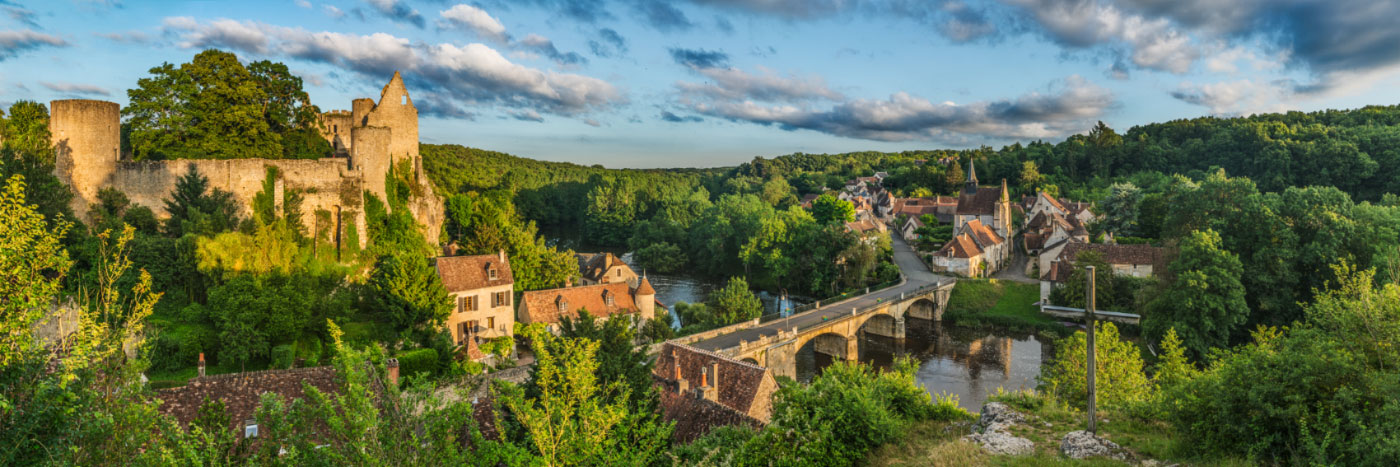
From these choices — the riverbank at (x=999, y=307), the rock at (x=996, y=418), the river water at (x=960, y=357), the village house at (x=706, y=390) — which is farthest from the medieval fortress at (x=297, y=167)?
the riverbank at (x=999, y=307)

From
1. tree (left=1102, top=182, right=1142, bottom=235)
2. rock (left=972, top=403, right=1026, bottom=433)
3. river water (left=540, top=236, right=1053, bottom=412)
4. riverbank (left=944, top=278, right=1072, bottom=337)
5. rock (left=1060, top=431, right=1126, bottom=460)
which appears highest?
tree (left=1102, top=182, right=1142, bottom=235)

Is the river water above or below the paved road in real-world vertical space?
below

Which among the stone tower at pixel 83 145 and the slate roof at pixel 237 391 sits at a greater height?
the stone tower at pixel 83 145

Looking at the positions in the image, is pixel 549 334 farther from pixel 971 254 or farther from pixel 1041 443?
pixel 971 254

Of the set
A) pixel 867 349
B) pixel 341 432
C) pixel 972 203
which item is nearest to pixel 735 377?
pixel 341 432

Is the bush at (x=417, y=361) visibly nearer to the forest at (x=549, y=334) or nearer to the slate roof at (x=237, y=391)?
the forest at (x=549, y=334)

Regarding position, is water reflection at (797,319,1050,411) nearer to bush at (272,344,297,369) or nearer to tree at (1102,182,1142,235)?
tree at (1102,182,1142,235)

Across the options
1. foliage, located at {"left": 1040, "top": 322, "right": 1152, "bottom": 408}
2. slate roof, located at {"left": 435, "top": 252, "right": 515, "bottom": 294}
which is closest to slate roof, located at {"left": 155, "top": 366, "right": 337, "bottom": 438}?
slate roof, located at {"left": 435, "top": 252, "right": 515, "bottom": 294}
